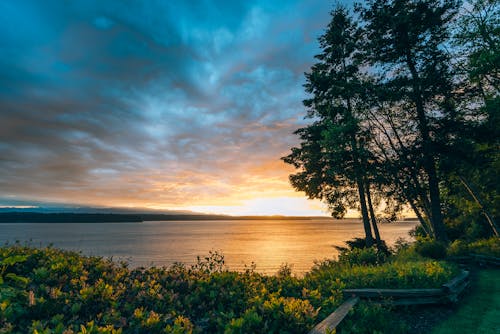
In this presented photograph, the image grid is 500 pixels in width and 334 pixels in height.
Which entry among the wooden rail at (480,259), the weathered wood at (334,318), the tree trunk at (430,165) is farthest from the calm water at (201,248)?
the tree trunk at (430,165)

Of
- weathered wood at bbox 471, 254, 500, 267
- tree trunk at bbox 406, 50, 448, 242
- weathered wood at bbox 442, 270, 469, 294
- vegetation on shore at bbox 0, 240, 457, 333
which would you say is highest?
tree trunk at bbox 406, 50, 448, 242

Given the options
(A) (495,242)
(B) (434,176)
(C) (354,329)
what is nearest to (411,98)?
(B) (434,176)

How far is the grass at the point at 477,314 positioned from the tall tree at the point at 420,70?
27.7ft

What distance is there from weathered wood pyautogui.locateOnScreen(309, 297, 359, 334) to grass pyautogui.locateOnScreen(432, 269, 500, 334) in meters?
1.83

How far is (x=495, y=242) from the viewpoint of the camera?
1577cm

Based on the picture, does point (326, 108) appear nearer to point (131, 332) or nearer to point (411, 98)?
point (411, 98)

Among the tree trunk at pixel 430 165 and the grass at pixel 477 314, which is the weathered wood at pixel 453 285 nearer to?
the grass at pixel 477 314

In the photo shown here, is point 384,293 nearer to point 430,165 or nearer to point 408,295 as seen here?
point 408,295

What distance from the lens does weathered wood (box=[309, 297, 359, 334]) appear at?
444 centimetres

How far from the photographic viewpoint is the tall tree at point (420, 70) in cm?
1659

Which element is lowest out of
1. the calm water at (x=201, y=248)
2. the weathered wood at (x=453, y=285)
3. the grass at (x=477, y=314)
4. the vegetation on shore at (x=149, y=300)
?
the calm water at (x=201, y=248)

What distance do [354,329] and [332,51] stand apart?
2112 centimetres

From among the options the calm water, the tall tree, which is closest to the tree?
the tall tree

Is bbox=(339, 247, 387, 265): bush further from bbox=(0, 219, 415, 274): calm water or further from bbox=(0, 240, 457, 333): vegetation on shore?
bbox=(0, 240, 457, 333): vegetation on shore
